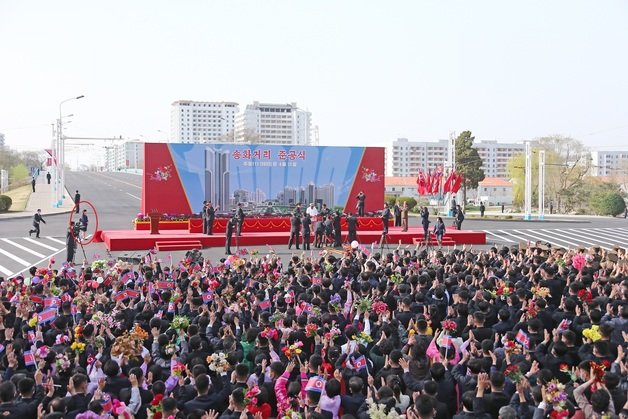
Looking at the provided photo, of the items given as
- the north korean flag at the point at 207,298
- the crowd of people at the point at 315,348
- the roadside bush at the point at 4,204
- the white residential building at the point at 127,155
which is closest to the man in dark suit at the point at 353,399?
the crowd of people at the point at 315,348

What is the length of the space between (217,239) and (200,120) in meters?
146

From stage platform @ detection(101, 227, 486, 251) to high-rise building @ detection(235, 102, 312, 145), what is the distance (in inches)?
5080

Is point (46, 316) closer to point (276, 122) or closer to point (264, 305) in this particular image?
point (264, 305)

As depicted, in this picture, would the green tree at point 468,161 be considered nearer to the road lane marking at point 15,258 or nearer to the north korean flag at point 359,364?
the road lane marking at point 15,258

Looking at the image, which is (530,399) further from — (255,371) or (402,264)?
(402,264)

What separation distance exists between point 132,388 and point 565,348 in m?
4.69

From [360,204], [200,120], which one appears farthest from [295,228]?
[200,120]

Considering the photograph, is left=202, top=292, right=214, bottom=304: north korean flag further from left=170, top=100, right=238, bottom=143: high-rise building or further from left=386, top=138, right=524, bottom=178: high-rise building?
left=386, top=138, right=524, bottom=178: high-rise building

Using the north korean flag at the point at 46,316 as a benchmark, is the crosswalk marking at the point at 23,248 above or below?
below

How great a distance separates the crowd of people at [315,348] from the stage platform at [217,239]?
1339 cm

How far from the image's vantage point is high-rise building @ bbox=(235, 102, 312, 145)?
520ft

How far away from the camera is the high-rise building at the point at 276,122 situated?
158500 millimetres

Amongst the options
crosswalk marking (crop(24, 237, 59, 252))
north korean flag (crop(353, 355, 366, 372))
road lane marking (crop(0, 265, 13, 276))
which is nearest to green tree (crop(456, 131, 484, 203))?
crosswalk marking (crop(24, 237, 59, 252))

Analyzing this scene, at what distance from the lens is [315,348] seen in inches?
297
